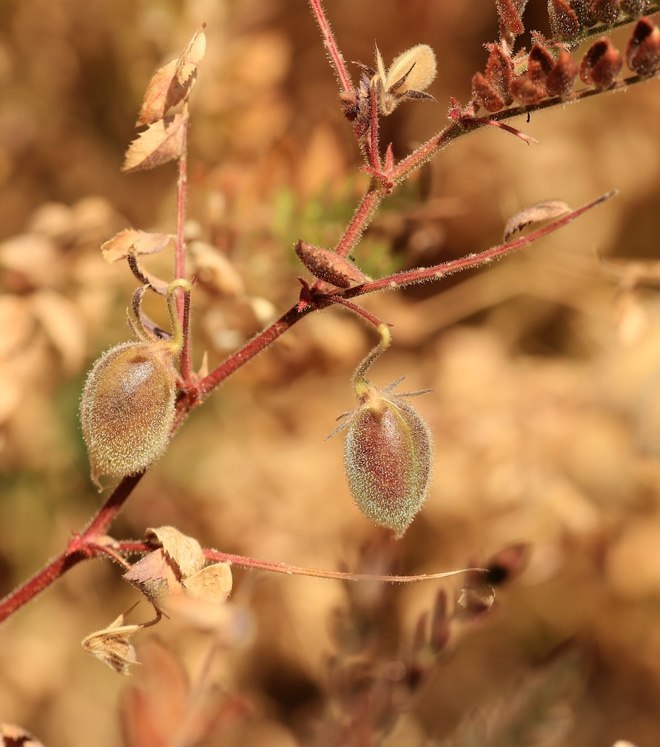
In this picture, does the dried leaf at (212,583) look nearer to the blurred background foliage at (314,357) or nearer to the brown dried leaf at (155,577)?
the brown dried leaf at (155,577)

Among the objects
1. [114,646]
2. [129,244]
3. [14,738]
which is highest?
[129,244]

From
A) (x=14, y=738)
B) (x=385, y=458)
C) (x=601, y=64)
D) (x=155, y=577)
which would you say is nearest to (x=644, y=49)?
(x=601, y=64)

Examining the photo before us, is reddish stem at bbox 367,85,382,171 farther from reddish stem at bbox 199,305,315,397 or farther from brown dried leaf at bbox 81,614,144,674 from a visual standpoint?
brown dried leaf at bbox 81,614,144,674

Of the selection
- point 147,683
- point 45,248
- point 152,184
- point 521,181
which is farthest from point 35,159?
point 147,683

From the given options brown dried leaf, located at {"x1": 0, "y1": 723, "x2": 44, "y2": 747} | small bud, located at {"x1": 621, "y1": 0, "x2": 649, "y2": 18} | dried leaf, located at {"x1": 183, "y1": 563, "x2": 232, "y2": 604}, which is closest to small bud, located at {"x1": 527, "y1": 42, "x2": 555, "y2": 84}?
small bud, located at {"x1": 621, "y1": 0, "x2": 649, "y2": 18}

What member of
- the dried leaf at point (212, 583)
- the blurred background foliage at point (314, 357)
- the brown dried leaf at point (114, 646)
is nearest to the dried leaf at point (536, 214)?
the dried leaf at point (212, 583)

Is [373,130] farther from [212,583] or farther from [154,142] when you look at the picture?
[212,583]

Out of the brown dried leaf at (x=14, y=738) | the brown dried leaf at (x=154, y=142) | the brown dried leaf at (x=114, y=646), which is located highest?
the brown dried leaf at (x=154, y=142)
